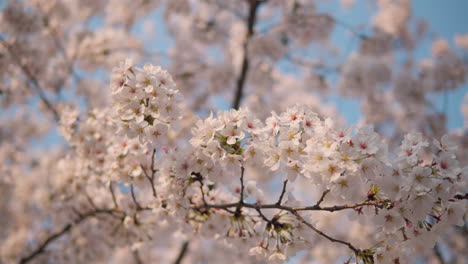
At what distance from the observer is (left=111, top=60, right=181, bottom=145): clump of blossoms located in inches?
76.4

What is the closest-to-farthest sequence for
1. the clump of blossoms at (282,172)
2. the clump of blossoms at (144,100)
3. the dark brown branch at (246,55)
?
the clump of blossoms at (282,172) < the clump of blossoms at (144,100) < the dark brown branch at (246,55)

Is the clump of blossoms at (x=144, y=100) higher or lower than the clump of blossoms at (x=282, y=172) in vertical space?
higher

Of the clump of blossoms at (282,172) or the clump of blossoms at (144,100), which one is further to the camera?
the clump of blossoms at (144,100)

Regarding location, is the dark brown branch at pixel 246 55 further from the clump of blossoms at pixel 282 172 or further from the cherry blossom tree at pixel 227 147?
the clump of blossoms at pixel 282 172

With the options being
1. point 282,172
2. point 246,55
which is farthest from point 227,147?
point 246,55

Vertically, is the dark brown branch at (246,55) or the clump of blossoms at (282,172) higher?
the dark brown branch at (246,55)

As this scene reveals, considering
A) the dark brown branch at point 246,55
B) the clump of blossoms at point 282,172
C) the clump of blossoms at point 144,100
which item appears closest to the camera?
the clump of blossoms at point 282,172

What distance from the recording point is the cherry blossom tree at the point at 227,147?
5.70ft

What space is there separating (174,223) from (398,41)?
7.40m

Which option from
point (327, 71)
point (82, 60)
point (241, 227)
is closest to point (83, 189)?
point (241, 227)

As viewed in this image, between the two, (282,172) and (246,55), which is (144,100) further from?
(246,55)

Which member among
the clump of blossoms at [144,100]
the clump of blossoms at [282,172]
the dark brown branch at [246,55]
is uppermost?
the dark brown branch at [246,55]

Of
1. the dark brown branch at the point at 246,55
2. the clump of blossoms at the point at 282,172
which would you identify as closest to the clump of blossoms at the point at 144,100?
the clump of blossoms at the point at 282,172

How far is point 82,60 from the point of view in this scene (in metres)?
6.21
